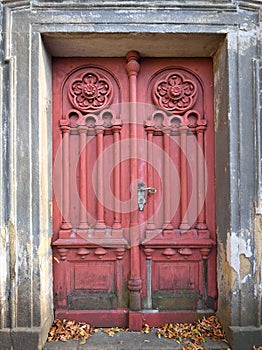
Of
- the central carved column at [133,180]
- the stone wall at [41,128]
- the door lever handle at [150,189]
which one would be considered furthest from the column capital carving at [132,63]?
the door lever handle at [150,189]

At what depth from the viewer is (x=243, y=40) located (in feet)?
9.50

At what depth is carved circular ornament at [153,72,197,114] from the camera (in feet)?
10.8

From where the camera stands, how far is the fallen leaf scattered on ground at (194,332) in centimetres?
295

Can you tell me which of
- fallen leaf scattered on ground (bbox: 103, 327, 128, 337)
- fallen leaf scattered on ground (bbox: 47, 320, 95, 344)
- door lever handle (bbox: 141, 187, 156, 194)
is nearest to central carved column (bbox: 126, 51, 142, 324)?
door lever handle (bbox: 141, 187, 156, 194)

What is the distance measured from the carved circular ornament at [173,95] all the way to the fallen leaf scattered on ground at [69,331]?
2.56 metres

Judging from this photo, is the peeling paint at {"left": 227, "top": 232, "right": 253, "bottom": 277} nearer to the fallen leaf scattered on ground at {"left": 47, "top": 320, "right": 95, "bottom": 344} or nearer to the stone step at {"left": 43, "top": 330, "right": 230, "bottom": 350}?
the stone step at {"left": 43, "top": 330, "right": 230, "bottom": 350}

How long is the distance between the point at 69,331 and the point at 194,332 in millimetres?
1315

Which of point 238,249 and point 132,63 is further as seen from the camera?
point 132,63

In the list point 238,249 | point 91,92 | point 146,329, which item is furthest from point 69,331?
point 91,92

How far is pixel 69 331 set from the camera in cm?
307

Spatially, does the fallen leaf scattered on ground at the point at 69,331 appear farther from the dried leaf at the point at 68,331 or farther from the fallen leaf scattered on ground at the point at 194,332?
the fallen leaf scattered on ground at the point at 194,332

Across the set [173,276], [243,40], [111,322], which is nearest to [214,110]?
[243,40]

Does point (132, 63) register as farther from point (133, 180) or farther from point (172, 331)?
point (172, 331)

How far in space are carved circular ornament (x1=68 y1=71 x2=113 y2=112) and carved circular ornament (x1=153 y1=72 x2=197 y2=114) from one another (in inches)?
21.9
